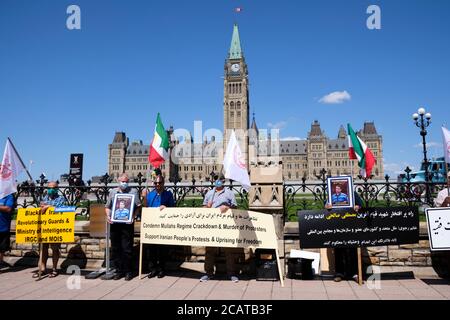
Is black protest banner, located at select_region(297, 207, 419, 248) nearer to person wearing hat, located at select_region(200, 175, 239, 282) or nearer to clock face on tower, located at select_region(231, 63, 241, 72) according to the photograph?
person wearing hat, located at select_region(200, 175, 239, 282)

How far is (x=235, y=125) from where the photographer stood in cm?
12888

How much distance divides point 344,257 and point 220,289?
9.34 ft

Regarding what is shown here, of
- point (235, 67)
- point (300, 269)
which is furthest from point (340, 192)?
point (235, 67)

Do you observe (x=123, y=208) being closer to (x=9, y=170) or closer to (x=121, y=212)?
(x=121, y=212)

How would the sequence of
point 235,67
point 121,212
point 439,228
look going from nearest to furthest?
1. point 439,228
2. point 121,212
3. point 235,67

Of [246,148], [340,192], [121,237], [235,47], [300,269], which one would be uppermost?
[235,47]

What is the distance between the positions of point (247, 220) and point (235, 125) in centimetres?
12293

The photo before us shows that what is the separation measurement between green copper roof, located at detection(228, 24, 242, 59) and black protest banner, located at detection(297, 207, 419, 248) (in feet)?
445

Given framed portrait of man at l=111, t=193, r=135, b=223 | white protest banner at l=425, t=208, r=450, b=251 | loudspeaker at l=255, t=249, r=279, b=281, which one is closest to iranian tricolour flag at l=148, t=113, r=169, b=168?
framed portrait of man at l=111, t=193, r=135, b=223

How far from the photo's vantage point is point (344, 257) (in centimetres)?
714

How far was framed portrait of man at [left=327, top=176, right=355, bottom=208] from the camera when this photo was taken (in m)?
6.88
